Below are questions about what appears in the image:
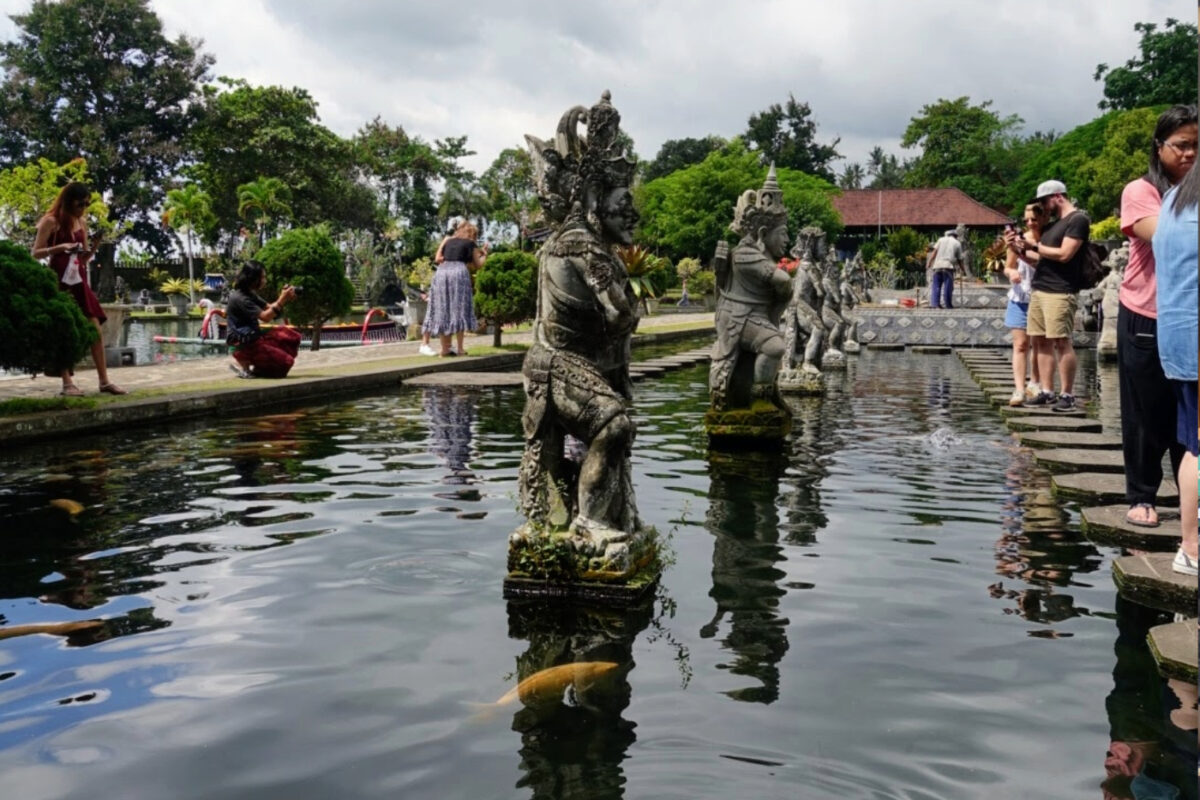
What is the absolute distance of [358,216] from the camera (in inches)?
2098

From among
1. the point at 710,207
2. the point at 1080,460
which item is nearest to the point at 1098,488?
the point at 1080,460

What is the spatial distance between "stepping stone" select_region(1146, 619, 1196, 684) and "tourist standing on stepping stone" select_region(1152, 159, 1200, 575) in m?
0.53

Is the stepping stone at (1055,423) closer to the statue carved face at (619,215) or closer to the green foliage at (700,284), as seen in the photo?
the statue carved face at (619,215)

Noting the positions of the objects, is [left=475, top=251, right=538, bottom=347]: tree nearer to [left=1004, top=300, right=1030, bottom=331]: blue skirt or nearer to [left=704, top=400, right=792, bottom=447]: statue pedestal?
[left=1004, top=300, right=1030, bottom=331]: blue skirt

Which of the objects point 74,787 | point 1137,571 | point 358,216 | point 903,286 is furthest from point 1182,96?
point 74,787

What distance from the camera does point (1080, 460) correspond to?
6.96m

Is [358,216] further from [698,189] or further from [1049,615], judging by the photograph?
[1049,615]

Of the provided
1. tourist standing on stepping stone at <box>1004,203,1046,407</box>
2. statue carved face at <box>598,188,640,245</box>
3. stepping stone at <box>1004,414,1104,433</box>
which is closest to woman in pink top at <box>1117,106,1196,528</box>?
statue carved face at <box>598,188,640,245</box>

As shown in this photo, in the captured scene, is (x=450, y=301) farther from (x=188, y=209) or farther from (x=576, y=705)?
(x=188, y=209)

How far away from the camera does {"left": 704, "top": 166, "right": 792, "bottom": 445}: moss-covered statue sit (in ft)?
26.1

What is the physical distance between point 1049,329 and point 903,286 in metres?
33.7

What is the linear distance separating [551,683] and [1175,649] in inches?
81.6

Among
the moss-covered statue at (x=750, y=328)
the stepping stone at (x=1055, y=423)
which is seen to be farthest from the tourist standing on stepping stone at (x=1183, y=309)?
the stepping stone at (x=1055, y=423)

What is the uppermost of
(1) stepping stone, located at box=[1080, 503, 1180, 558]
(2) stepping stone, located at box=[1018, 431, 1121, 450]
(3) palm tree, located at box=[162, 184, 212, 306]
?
(3) palm tree, located at box=[162, 184, 212, 306]
